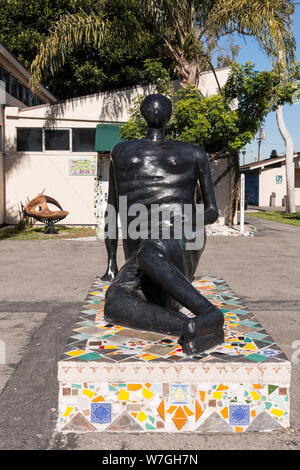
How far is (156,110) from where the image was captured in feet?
10.4

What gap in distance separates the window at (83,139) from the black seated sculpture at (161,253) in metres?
11.9

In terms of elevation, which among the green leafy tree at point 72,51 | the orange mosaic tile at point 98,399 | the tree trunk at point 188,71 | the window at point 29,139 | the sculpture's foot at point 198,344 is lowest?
the orange mosaic tile at point 98,399

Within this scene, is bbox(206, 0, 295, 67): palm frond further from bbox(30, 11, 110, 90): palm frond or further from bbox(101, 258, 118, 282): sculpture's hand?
bbox(101, 258, 118, 282): sculpture's hand

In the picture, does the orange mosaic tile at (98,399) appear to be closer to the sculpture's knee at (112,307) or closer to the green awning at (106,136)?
the sculpture's knee at (112,307)

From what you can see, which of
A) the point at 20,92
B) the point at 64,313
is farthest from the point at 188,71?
the point at 64,313

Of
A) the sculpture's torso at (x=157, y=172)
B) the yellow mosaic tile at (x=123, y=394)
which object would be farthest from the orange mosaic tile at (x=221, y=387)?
the sculpture's torso at (x=157, y=172)

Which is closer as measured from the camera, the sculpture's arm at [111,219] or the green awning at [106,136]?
the sculpture's arm at [111,219]

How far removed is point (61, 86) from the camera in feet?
68.5

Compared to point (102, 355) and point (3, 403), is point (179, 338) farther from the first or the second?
point (3, 403)

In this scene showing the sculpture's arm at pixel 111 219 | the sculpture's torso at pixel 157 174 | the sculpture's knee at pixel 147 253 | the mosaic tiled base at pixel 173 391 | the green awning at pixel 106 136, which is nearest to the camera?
the mosaic tiled base at pixel 173 391

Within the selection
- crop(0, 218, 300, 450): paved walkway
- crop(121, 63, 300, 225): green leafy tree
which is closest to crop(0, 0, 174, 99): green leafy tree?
crop(121, 63, 300, 225): green leafy tree

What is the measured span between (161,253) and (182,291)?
27 centimetres

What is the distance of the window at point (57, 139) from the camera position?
15000 millimetres
